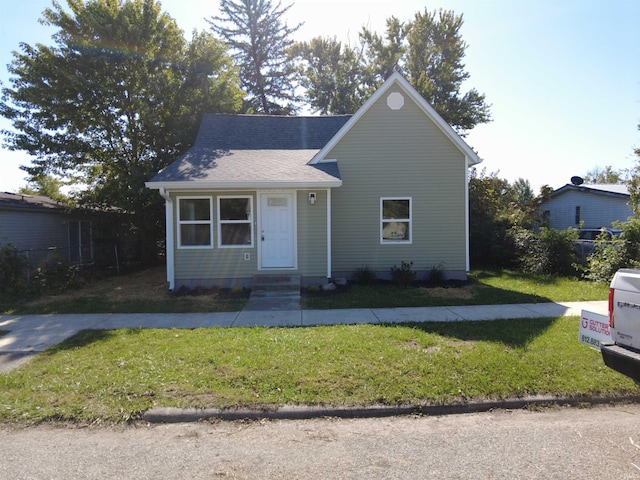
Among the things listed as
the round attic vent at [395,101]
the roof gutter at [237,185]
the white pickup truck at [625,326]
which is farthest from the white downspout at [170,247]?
the white pickup truck at [625,326]

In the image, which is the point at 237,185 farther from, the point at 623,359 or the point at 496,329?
the point at 623,359

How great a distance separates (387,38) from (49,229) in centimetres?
2595

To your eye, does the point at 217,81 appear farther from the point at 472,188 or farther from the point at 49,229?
the point at 472,188

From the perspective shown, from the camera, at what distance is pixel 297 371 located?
4.86m

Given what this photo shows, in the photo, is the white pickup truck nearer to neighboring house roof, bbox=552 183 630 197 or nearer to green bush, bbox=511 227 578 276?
green bush, bbox=511 227 578 276

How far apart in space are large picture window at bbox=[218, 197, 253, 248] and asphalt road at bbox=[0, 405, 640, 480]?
7.29 meters

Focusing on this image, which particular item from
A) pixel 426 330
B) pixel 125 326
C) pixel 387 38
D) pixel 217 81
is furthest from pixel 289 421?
pixel 387 38

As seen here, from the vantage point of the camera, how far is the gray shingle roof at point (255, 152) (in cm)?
1044

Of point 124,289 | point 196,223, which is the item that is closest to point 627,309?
point 196,223

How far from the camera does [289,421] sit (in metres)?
3.95

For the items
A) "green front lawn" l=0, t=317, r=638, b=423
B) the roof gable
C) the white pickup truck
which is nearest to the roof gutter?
the roof gable

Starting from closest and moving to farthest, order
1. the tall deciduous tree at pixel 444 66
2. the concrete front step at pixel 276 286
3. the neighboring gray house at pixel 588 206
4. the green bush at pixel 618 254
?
the concrete front step at pixel 276 286 < the green bush at pixel 618 254 < the neighboring gray house at pixel 588 206 < the tall deciduous tree at pixel 444 66

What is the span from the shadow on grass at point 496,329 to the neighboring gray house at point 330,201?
462 centimetres

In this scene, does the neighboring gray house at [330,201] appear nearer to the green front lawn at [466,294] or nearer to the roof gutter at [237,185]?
the roof gutter at [237,185]
